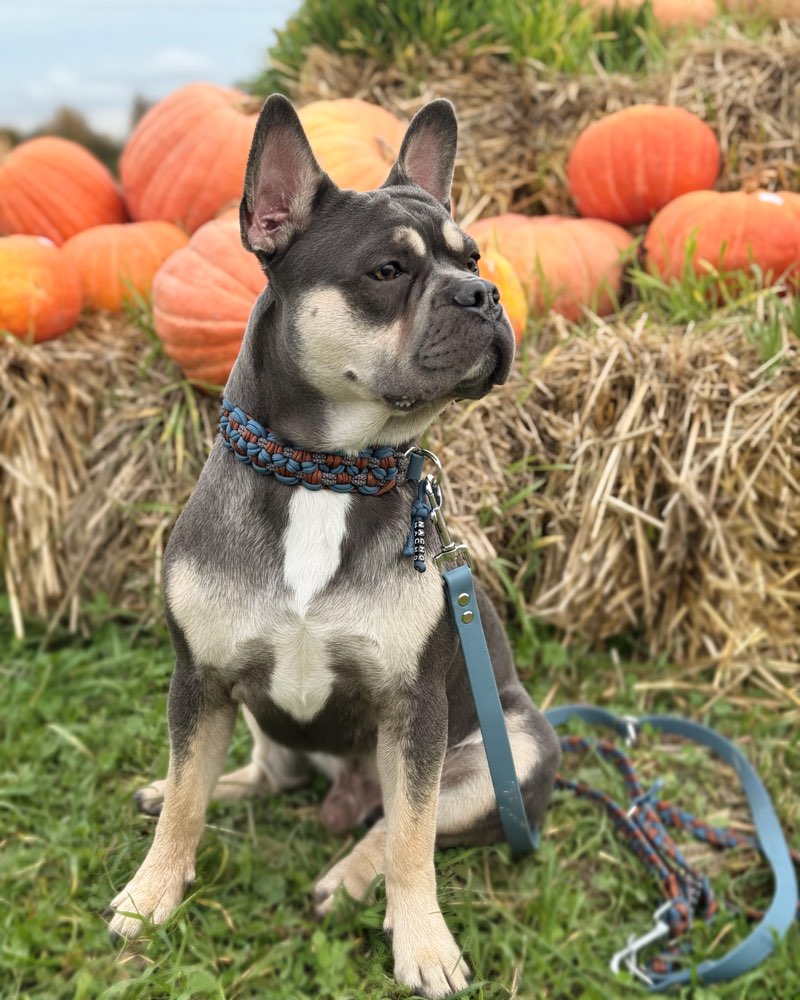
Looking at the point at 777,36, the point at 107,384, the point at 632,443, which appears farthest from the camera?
the point at 777,36

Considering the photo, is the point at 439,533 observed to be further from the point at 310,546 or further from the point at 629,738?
the point at 629,738

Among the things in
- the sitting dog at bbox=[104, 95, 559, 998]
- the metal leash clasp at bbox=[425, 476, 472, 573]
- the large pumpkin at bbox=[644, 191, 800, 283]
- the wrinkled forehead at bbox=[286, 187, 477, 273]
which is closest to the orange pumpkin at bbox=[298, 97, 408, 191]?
the large pumpkin at bbox=[644, 191, 800, 283]

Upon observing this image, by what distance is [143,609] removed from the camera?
4.14 m

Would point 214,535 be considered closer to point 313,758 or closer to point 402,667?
point 402,667

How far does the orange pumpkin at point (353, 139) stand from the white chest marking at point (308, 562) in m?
2.35

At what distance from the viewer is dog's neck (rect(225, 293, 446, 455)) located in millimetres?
2309

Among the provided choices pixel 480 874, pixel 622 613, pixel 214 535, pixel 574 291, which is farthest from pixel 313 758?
pixel 574 291

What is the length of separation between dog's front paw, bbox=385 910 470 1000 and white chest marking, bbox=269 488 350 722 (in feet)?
2.30

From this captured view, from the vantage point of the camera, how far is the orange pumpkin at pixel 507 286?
402 cm

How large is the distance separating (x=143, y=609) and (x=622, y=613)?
2015 millimetres

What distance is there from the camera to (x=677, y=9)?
22.1 ft

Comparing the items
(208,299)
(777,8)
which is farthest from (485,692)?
(777,8)

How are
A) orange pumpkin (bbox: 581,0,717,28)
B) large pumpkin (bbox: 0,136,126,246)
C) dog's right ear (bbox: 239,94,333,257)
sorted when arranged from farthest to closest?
orange pumpkin (bbox: 581,0,717,28)
large pumpkin (bbox: 0,136,126,246)
dog's right ear (bbox: 239,94,333,257)

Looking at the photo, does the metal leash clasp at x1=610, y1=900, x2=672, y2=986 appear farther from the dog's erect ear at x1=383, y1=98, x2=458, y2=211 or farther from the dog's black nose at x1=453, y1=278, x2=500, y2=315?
the dog's erect ear at x1=383, y1=98, x2=458, y2=211
